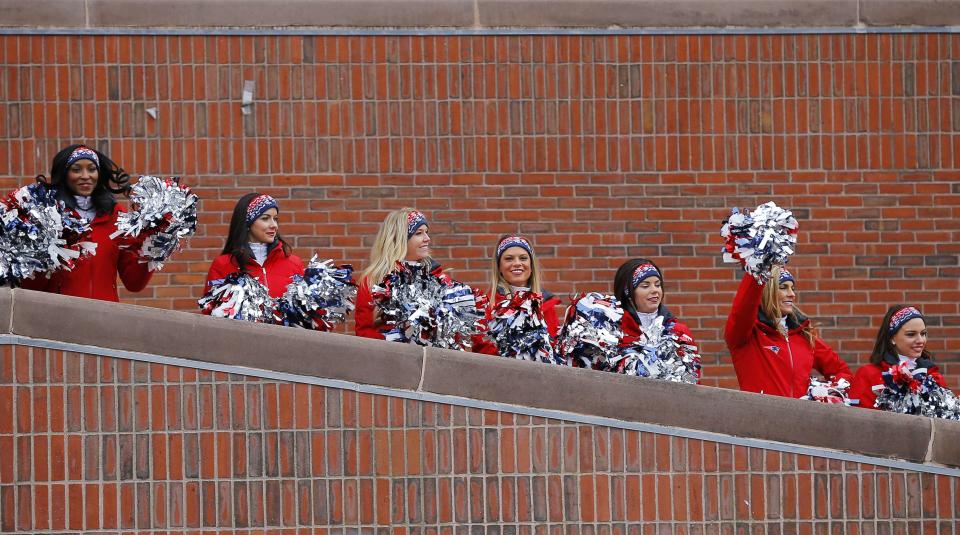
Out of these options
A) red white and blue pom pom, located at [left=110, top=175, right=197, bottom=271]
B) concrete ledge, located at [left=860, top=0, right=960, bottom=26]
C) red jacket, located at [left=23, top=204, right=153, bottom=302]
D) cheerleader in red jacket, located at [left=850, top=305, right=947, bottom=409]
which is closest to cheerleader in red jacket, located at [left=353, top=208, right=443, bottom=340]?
red white and blue pom pom, located at [left=110, top=175, right=197, bottom=271]

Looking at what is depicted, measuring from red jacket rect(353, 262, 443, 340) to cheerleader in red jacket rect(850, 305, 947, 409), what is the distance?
2.38 meters

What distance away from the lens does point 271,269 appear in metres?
7.84

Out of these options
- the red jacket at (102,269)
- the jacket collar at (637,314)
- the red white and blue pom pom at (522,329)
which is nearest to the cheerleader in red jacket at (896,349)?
the jacket collar at (637,314)

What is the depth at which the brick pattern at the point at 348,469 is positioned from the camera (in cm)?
701

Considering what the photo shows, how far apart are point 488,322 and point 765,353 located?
1.63 metres

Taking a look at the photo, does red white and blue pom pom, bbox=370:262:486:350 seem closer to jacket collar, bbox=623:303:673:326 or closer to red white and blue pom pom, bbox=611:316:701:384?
red white and blue pom pom, bbox=611:316:701:384

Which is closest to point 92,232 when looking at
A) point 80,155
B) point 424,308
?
point 80,155

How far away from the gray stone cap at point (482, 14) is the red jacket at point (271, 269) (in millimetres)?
2709

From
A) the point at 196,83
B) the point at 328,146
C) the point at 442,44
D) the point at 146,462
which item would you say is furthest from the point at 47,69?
the point at 146,462

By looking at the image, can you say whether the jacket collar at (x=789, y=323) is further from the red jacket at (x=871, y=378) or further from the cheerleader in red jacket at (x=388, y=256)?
the cheerleader in red jacket at (x=388, y=256)

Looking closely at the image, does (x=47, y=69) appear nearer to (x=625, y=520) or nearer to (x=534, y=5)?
(x=534, y=5)

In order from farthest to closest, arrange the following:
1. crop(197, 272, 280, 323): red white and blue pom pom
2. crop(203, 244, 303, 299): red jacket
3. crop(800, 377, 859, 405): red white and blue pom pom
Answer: crop(800, 377, 859, 405): red white and blue pom pom
crop(203, 244, 303, 299): red jacket
crop(197, 272, 280, 323): red white and blue pom pom

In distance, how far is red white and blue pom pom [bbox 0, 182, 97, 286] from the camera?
7.17 metres

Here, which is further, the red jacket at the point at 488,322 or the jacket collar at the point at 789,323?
the jacket collar at the point at 789,323
